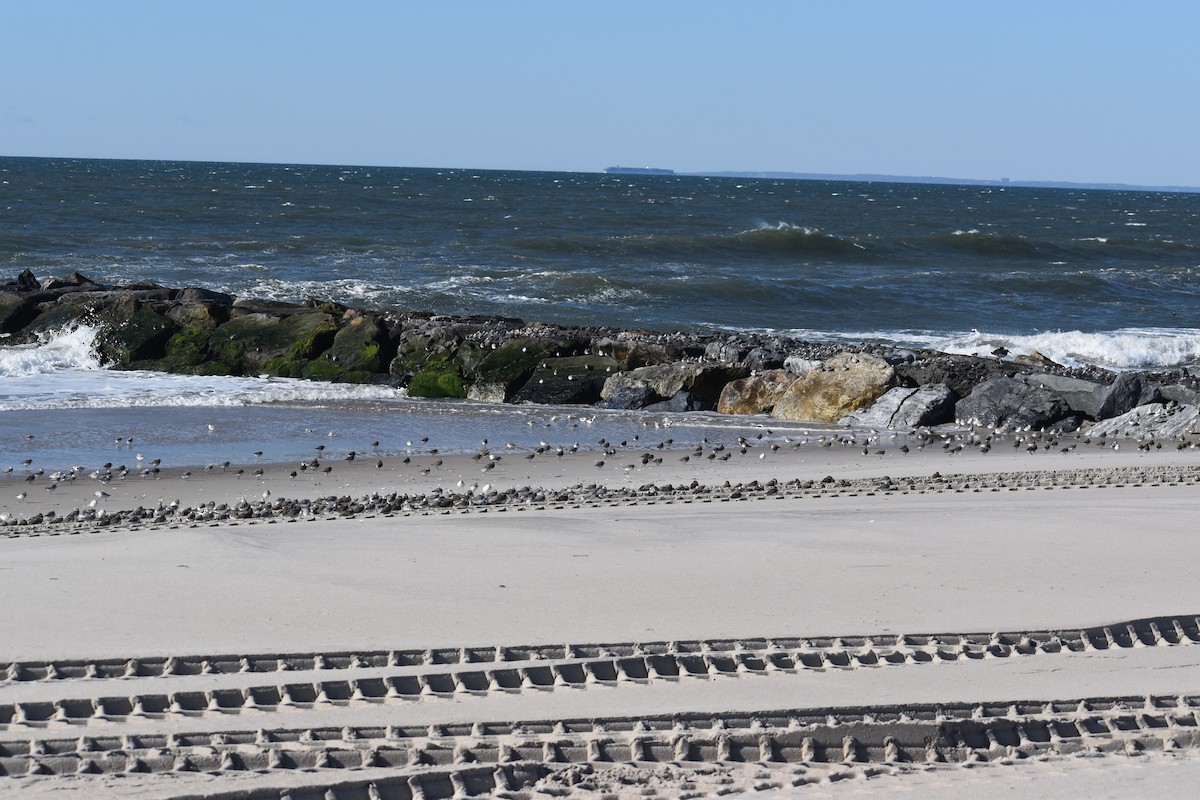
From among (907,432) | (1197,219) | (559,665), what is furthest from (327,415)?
(1197,219)

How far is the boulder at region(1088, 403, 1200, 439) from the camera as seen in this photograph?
1199 centimetres

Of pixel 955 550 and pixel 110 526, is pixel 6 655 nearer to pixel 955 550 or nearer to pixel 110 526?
pixel 110 526

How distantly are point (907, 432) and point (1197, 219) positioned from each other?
73.1 metres

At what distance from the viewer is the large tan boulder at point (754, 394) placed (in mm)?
13742

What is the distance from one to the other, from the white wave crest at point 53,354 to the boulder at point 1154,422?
38.4 ft

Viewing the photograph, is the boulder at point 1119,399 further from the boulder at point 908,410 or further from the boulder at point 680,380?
the boulder at point 680,380

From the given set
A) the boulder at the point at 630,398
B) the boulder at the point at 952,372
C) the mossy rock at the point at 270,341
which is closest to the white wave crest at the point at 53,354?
the mossy rock at the point at 270,341

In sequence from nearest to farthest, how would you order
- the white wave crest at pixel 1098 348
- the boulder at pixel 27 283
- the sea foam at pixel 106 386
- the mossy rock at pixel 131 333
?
1. the sea foam at pixel 106 386
2. the mossy rock at pixel 131 333
3. the white wave crest at pixel 1098 348
4. the boulder at pixel 27 283

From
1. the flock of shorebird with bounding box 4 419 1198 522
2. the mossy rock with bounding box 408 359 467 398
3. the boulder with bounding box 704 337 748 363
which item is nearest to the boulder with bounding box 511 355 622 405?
the mossy rock with bounding box 408 359 467 398

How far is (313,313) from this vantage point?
17.2 meters

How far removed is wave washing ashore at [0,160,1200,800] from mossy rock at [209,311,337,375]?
3.1 inches

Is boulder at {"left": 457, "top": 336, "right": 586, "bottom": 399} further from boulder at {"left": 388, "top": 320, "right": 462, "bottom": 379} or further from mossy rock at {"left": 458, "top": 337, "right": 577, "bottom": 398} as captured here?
boulder at {"left": 388, "top": 320, "right": 462, "bottom": 379}

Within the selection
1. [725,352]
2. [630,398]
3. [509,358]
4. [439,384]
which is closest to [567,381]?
[630,398]

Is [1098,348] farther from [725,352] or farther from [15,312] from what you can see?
[15,312]
